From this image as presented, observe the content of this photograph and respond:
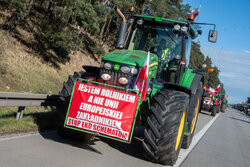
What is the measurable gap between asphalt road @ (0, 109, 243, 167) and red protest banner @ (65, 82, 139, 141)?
1.65 ft

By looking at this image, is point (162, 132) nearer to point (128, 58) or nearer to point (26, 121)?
point (128, 58)

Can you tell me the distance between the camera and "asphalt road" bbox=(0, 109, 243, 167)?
4648 millimetres

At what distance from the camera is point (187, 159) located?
694cm

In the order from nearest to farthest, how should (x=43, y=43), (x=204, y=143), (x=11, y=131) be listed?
(x=11, y=131)
(x=204, y=143)
(x=43, y=43)

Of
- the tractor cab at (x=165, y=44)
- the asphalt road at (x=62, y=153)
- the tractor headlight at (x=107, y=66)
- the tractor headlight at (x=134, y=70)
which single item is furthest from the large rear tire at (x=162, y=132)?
the tractor cab at (x=165, y=44)

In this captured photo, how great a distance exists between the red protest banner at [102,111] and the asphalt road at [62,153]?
504 mm

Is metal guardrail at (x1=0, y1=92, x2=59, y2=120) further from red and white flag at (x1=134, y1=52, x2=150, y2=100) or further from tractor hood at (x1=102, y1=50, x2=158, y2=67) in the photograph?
red and white flag at (x1=134, y1=52, x2=150, y2=100)

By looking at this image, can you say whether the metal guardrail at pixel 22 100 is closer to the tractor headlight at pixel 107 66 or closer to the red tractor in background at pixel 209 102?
the tractor headlight at pixel 107 66

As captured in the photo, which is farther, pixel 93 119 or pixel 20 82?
pixel 20 82

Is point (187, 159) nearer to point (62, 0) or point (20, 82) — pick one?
point (20, 82)

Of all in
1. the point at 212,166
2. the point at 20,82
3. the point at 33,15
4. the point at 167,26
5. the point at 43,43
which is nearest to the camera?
the point at 212,166

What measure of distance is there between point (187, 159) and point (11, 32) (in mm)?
12330

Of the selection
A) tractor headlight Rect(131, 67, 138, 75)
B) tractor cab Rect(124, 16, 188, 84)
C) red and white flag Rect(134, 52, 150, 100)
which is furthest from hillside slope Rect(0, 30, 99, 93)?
red and white flag Rect(134, 52, 150, 100)

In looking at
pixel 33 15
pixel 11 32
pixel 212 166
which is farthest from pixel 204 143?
pixel 33 15
